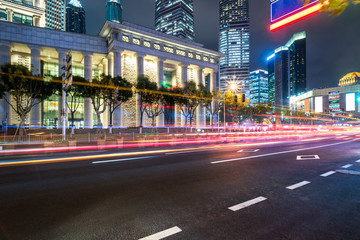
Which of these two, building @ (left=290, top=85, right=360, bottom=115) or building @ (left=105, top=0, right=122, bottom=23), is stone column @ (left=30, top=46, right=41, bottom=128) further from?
building @ (left=105, top=0, right=122, bottom=23)

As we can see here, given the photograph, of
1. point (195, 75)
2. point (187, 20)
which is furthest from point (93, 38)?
point (187, 20)

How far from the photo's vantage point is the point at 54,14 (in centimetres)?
13300

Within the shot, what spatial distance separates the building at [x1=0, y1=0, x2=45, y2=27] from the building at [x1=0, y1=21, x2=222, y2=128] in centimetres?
1986

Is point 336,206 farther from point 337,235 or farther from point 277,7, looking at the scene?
point 277,7

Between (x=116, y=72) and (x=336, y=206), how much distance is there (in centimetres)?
4831

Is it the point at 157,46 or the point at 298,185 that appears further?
the point at 157,46


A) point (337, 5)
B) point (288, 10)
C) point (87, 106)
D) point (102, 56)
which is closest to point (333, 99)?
point (102, 56)

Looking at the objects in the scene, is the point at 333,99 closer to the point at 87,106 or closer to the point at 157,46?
the point at 157,46

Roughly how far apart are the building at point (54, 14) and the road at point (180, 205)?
A: 164m

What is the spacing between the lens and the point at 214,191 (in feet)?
16.4

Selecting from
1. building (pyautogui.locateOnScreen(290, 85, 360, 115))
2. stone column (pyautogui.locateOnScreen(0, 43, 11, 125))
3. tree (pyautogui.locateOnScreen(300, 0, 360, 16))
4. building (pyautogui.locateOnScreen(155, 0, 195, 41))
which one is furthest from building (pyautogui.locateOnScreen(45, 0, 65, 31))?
building (pyautogui.locateOnScreen(290, 85, 360, 115))

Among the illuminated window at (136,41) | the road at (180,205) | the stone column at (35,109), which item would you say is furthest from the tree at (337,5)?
the illuminated window at (136,41)

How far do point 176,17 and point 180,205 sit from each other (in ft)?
646

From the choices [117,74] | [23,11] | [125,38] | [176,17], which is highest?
[176,17]
